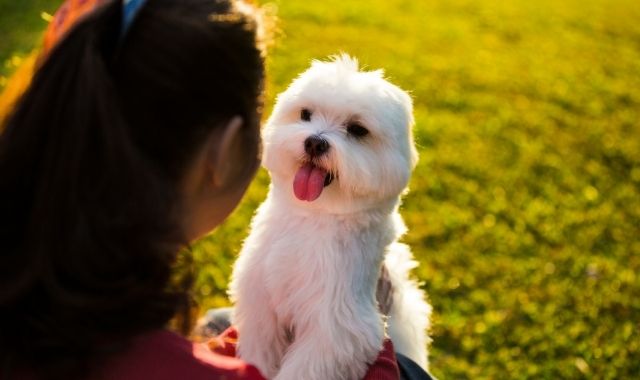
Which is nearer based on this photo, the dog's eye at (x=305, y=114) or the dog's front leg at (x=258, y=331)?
the dog's eye at (x=305, y=114)

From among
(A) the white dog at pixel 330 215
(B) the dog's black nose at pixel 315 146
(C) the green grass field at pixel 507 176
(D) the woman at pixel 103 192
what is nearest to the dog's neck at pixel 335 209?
(A) the white dog at pixel 330 215

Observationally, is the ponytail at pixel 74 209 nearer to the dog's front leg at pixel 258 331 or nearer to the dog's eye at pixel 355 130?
the dog's eye at pixel 355 130

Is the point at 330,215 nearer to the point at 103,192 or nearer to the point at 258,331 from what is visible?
the point at 258,331

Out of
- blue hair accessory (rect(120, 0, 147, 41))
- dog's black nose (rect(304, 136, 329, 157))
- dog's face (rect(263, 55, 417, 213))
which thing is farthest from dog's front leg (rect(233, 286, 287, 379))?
blue hair accessory (rect(120, 0, 147, 41))

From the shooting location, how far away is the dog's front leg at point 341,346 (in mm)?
2529

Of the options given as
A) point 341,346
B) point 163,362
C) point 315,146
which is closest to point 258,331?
point 341,346

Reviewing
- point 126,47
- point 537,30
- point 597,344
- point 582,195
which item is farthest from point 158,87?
point 537,30

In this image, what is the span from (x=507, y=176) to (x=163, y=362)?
17.7ft

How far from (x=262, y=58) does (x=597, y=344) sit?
333 centimetres

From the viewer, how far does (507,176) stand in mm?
6562

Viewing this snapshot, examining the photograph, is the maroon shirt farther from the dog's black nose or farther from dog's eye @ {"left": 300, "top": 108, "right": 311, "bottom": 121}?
dog's eye @ {"left": 300, "top": 108, "right": 311, "bottom": 121}

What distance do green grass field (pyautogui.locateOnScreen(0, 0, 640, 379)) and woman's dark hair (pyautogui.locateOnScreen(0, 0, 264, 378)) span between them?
1841 millimetres

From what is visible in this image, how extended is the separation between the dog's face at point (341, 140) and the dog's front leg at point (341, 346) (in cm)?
33

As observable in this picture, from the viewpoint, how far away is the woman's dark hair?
4.73 ft
